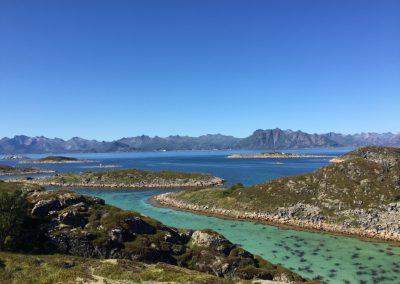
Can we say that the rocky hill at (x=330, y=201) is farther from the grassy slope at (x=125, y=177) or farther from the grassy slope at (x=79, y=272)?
the grassy slope at (x=125, y=177)

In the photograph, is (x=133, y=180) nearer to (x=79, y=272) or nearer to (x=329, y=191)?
(x=329, y=191)

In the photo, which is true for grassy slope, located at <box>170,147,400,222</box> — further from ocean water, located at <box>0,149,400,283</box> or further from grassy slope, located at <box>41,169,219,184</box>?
grassy slope, located at <box>41,169,219,184</box>

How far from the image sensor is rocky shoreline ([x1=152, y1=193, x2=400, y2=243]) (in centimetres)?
6869

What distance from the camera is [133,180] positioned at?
16750 centimetres

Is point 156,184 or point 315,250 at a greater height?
point 156,184

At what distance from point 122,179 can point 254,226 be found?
104 metres

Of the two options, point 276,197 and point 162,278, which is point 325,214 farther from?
point 162,278

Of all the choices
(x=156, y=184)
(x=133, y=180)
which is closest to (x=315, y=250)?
(x=156, y=184)

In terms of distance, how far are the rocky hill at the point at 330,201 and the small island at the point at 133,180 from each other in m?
57.0

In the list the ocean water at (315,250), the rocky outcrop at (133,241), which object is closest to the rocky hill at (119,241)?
the rocky outcrop at (133,241)

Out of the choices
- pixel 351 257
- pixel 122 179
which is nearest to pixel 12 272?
pixel 351 257

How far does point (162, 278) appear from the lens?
32250 mm

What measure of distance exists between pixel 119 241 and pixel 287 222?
47623mm

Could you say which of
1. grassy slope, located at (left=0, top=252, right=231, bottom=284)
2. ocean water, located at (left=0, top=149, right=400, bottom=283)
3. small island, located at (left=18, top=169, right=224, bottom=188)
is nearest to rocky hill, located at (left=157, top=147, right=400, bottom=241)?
ocean water, located at (left=0, top=149, right=400, bottom=283)
